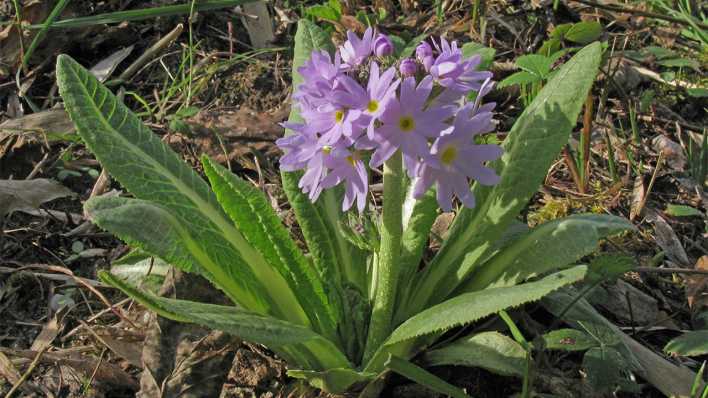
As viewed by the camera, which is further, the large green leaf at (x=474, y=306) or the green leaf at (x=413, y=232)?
the green leaf at (x=413, y=232)

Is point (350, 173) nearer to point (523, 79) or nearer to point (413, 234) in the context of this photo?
point (413, 234)

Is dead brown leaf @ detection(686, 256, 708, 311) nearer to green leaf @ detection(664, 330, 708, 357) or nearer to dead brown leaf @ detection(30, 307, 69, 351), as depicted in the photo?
green leaf @ detection(664, 330, 708, 357)

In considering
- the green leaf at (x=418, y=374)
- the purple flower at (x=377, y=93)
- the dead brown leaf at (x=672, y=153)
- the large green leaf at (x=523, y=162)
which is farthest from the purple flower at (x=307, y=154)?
the dead brown leaf at (x=672, y=153)

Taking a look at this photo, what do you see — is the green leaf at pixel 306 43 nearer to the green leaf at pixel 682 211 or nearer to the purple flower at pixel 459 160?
the purple flower at pixel 459 160

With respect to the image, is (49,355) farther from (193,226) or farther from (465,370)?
(465,370)

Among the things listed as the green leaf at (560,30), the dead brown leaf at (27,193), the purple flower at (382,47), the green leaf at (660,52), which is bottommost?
the green leaf at (660,52)

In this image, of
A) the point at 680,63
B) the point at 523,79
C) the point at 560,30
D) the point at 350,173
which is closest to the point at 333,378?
the point at 350,173

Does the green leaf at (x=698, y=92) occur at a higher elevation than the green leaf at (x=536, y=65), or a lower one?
lower
